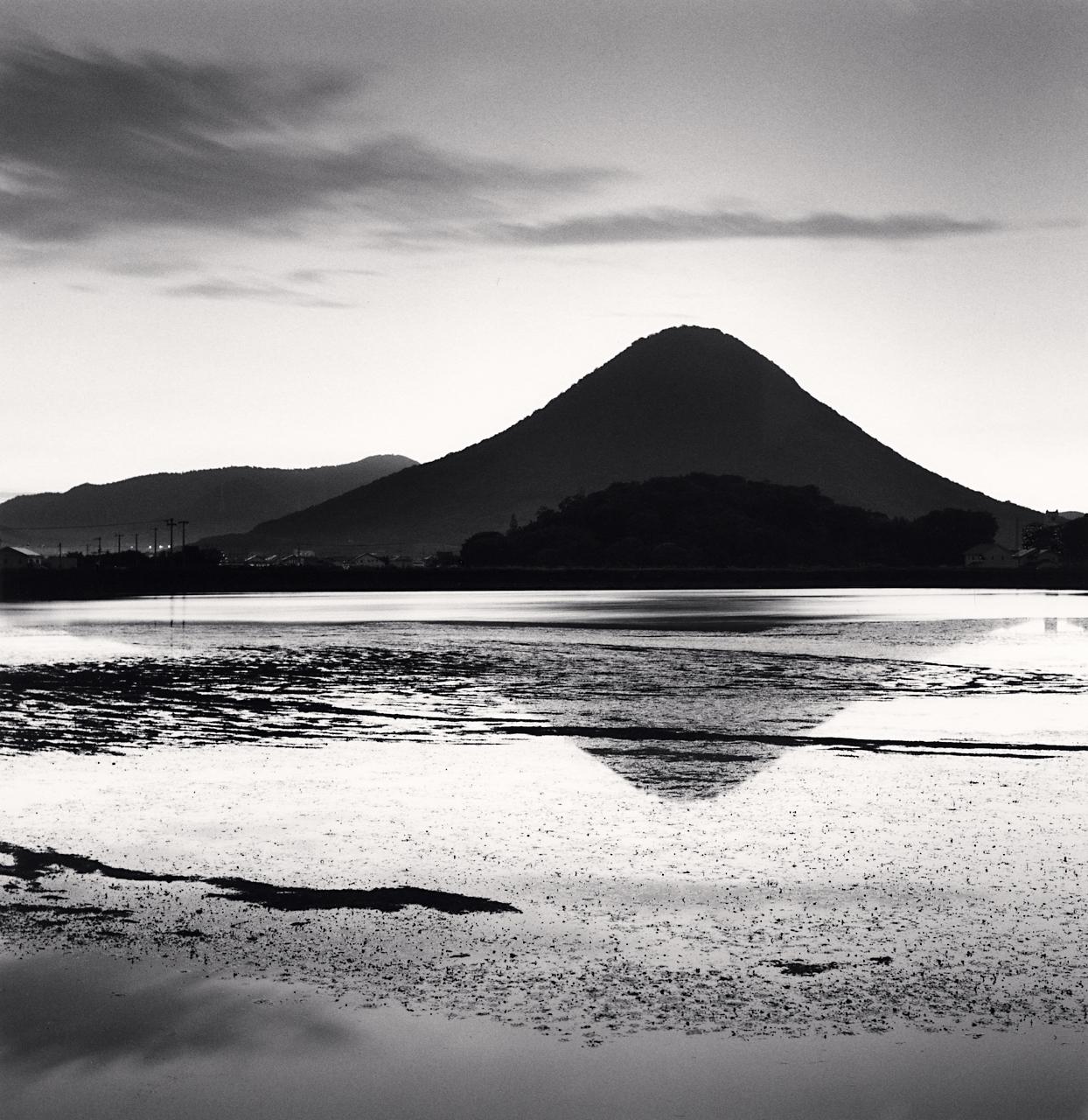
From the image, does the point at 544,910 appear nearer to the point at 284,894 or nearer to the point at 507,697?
the point at 284,894

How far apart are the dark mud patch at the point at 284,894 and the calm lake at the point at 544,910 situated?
5 centimetres

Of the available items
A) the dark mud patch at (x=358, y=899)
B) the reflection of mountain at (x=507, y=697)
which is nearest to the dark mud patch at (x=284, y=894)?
the dark mud patch at (x=358, y=899)

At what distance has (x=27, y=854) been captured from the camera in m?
13.7

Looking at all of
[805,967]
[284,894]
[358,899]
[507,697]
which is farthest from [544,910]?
[507,697]

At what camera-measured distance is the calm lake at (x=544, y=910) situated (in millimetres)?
8219

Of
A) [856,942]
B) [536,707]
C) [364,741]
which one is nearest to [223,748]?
[364,741]

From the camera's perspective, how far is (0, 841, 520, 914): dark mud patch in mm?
11625

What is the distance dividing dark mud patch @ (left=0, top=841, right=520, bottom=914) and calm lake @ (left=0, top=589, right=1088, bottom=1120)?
0.05 meters

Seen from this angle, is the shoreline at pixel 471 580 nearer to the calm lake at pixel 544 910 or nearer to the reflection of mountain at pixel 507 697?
the reflection of mountain at pixel 507 697

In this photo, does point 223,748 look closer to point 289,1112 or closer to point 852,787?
point 852,787

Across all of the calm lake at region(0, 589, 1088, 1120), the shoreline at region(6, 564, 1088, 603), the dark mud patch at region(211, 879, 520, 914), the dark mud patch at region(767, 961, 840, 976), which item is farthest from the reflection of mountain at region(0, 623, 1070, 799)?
the shoreline at region(6, 564, 1088, 603)

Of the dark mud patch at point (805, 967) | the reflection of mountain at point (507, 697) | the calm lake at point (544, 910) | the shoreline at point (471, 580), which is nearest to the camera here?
the calm lake at point (544, 910)

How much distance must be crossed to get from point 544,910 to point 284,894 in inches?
87.1

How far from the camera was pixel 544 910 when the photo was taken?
38.0ft
